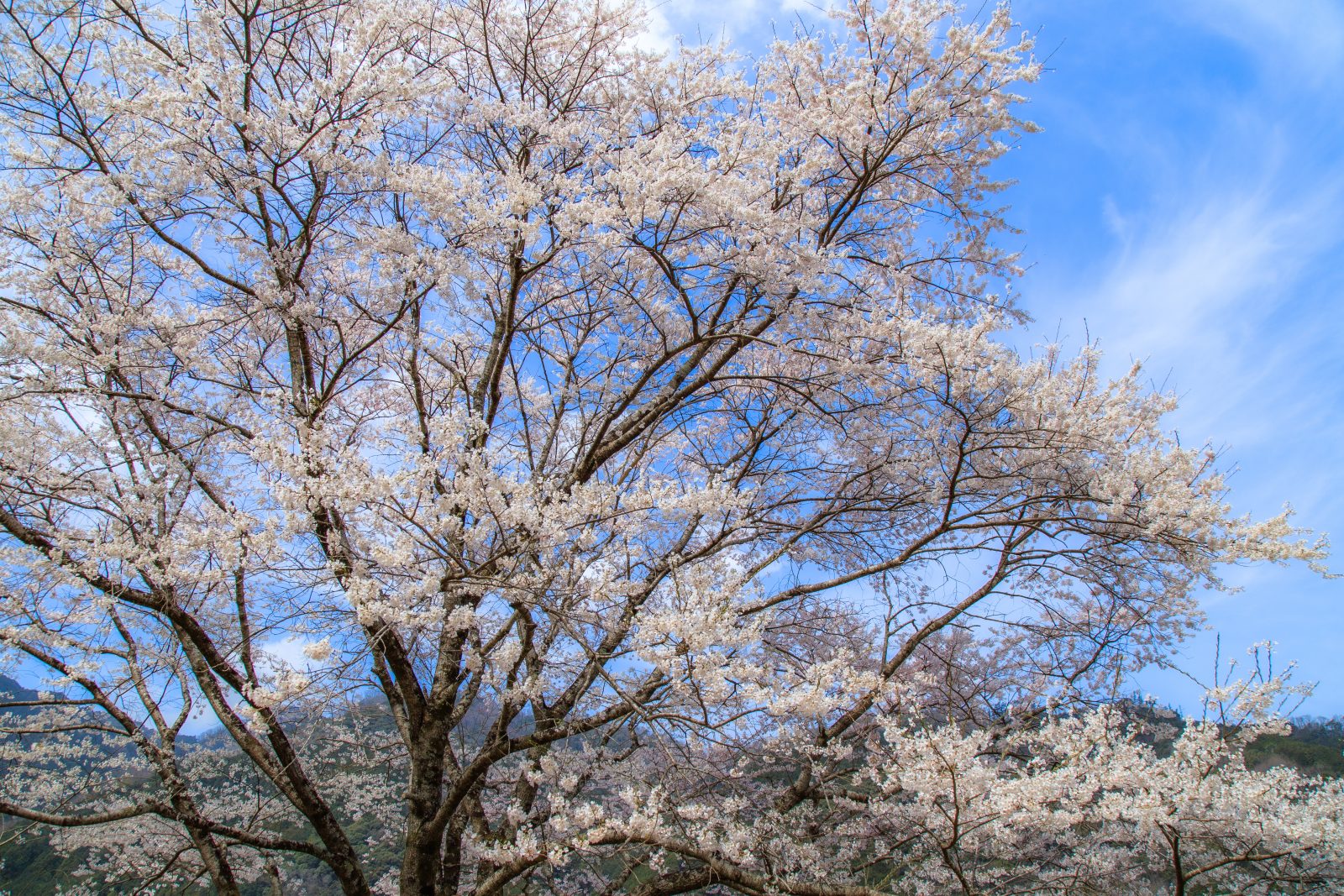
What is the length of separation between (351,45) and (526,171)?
1633 mm

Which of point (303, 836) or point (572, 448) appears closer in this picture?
point (572, 448)

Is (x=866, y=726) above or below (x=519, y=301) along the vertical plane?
below

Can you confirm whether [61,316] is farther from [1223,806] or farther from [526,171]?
→ [1223,806]

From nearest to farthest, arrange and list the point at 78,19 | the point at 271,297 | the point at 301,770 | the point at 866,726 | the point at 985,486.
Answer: the point at 78,19, the point at 271,297, the point at 301,770, the point at 985,486, the point at 866,726

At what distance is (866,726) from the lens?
6629mm

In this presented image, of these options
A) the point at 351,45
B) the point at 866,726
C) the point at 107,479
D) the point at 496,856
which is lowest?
the point at 496,856

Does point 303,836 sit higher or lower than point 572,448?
lower

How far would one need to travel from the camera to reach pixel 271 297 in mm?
5188

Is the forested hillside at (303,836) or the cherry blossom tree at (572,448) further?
the forested hillside at (303,836)

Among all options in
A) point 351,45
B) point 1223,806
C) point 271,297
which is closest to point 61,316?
point 271,297

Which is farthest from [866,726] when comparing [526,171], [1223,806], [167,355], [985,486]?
[167,355]

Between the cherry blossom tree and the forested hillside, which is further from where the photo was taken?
the forested hillside

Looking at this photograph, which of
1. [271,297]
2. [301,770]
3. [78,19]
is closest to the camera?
[78,19]

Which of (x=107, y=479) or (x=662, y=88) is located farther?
(x=107, y=479)
